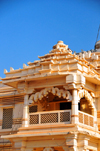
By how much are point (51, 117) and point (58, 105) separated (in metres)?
2.50

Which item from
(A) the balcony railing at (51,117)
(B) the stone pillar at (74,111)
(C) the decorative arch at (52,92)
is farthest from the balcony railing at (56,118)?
(C) the decorative arch at (52,92)

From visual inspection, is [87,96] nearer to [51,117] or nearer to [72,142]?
[51,117]

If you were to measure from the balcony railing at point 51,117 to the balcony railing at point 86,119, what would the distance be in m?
0.69

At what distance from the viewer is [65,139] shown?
14.8m


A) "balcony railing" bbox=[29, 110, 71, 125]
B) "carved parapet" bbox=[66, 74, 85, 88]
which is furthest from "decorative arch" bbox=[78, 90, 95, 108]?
"balcony railing" bbox=[29, 110, 71, 125]

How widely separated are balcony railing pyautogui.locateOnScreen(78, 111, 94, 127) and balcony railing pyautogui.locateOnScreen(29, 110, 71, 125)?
2.26 feet

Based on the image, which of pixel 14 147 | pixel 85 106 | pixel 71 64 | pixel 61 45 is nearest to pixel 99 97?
pixel 85 106

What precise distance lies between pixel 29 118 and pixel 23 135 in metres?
1.12

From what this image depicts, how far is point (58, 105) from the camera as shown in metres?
18.2

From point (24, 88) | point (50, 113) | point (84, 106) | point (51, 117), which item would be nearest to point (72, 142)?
point (51, 117)

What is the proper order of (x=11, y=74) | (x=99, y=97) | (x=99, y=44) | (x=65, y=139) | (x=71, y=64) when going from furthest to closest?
(x=99, y=44), (x=11, y=74), (x=99, y=97), (x=71, y=64), (x=65, y=139)

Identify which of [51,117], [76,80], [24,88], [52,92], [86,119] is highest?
[76,80]

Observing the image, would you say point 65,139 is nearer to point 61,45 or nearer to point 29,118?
point 29,118

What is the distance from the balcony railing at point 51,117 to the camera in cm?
1535
